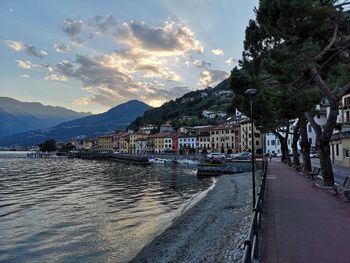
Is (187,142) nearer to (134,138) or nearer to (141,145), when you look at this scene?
(141,145)

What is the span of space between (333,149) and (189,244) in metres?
46.4

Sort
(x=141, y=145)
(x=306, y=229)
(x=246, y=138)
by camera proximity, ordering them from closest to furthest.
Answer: (x=306, y=229) < (x=246, y=138) < (x=141, y=145)

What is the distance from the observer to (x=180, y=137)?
14475 centimetres

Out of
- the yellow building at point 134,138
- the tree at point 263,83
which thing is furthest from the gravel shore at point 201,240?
the yellow building at point 134,138

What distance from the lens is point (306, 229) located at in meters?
11.4

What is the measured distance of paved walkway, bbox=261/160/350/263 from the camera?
8.64 meters

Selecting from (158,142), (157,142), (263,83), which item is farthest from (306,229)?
(157,142)

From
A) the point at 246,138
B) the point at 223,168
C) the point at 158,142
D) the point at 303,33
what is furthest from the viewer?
the point at 158,142

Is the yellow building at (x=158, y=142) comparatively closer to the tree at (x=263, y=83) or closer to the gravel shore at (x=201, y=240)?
the tree at (x=263, y=83)

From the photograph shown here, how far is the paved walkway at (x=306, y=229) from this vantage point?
28.3 ft

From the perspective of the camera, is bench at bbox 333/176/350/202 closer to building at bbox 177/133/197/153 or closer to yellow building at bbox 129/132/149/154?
building at bbox 177/133/197/153

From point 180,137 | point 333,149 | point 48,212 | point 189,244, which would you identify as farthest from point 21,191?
point 180,137

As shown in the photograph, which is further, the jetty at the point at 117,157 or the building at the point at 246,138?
the building at the point at 246,138

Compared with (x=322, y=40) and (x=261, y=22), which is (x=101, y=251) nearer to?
(x=261, y=22)
